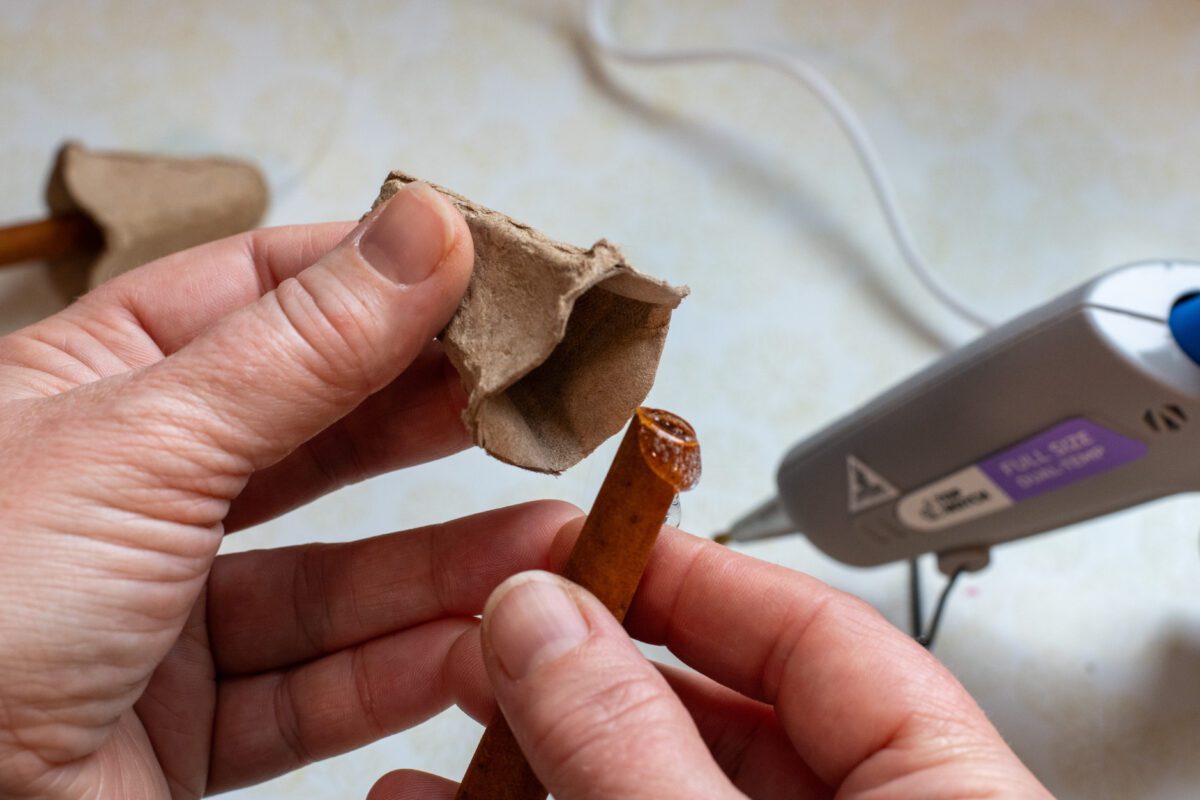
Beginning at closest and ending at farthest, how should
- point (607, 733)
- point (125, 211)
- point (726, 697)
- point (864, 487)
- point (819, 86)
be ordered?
point (607, 733) → point (726, 697) → point (864, 487) → point (125, 211) → point (819, 86)

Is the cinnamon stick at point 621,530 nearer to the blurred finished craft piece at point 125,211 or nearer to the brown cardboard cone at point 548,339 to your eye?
the brown cardboard cone at point 548,339

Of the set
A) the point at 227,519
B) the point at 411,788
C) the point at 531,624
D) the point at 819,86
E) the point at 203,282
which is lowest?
the point at 411,788

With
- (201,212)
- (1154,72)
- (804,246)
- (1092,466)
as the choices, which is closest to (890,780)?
(1092,466)

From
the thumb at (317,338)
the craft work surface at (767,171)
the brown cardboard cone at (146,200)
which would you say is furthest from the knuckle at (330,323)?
the brown cardboard cone at (146,200)

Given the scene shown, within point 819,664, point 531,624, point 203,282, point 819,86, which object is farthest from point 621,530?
point 819,86

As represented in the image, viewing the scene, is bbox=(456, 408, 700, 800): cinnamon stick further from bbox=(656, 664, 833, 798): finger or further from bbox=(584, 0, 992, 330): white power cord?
bbox=(584, 0, 992, 330): white power cord

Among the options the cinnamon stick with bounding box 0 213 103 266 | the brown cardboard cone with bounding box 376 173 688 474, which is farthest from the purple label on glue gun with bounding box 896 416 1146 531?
the cinnamon stick with bounding box 0 213 103 266

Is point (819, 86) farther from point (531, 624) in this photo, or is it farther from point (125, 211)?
point (531, 624)
